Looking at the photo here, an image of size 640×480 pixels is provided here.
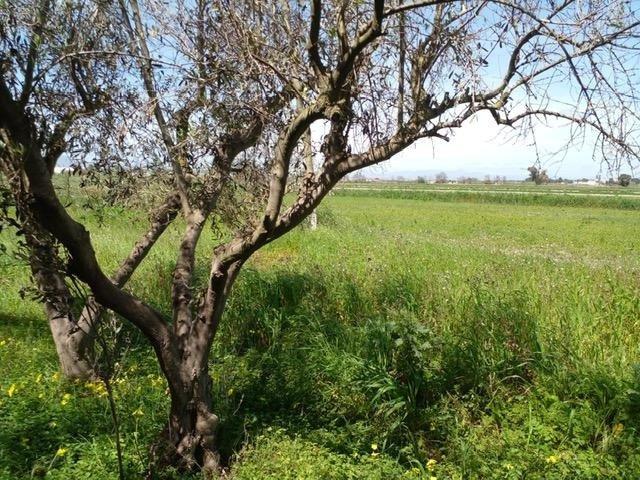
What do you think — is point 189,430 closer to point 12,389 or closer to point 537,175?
point 12,389

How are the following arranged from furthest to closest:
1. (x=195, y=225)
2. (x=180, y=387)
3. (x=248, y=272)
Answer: (x=248, y=272)
(x=195, y=225)
(x=180, y=387)

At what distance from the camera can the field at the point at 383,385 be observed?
3645mm

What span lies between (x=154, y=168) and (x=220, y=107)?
100 centimetres

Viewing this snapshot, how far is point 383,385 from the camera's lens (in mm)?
4277

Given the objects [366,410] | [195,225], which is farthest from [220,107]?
[366,410]

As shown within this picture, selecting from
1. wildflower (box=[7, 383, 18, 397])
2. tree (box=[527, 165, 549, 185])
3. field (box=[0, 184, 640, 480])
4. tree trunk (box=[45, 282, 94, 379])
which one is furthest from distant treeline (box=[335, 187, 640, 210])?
tree (box=[527, 165, 549, 185])

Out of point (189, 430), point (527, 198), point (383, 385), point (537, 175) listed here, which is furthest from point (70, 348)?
point (527, 198)

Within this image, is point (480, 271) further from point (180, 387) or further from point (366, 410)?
point (180, 387)

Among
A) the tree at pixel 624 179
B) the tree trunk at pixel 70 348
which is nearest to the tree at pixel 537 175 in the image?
the tree at pixel 624 179

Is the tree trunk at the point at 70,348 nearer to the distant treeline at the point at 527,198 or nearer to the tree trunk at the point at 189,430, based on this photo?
the tree trunk at the point at 189,430

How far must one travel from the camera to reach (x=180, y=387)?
3.49 metres

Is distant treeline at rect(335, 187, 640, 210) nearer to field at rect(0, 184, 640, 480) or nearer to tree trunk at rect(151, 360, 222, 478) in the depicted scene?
field at rect(0, 184, 640, 480)

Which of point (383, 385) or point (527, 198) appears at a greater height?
point (527, 198)

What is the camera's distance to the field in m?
3.64
